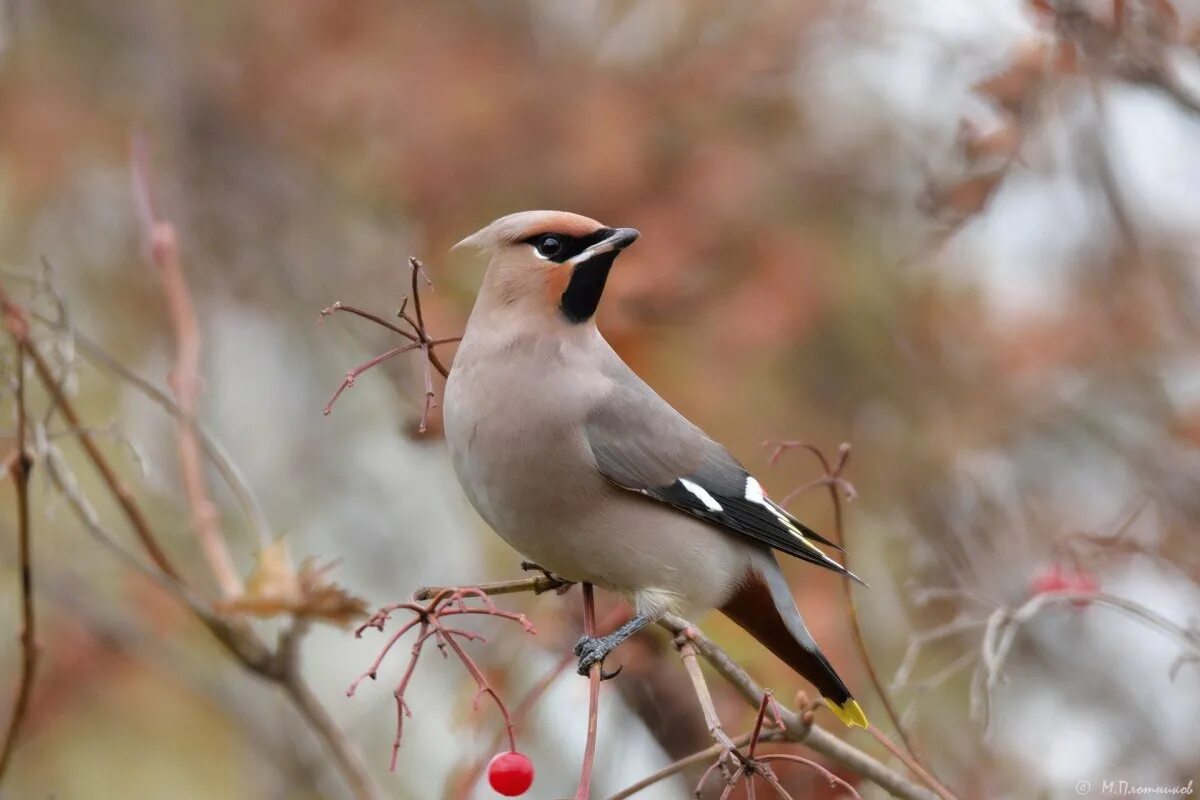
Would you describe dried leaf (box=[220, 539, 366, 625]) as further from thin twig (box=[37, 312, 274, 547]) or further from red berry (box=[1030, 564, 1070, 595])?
red berry (box=[1030, 564, 1070, 595])

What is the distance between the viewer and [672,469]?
3650 millimetres

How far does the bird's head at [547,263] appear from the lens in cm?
355

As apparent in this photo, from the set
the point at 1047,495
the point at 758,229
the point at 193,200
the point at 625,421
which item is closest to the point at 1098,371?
the point at 1047,495

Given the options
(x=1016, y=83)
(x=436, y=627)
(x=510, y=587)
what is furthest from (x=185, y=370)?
(x=1016, y=83)

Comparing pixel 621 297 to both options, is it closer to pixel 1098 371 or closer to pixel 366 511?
pixel 1098 371

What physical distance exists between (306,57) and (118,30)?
1.07 meters

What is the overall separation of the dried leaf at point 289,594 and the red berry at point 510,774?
42cm

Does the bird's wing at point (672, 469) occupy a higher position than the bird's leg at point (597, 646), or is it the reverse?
the bird's wing at point (672, 469)

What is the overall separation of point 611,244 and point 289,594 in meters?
1.06

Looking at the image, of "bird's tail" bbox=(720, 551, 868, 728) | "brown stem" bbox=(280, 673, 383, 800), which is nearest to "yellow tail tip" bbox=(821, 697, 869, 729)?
"bird's tail" bbox=(720, 551, 868, 728)

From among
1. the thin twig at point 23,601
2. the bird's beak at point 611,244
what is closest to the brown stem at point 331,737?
the thin twig at point 23,601

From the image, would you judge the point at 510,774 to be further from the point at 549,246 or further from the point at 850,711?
the point at 549,246

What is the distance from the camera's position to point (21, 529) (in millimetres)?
3006

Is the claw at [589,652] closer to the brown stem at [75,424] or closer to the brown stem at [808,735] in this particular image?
the brown stem at [808,735]
